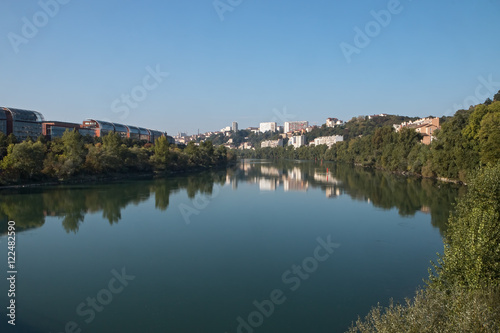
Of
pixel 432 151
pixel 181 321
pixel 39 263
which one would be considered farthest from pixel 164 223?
pixel 432 151

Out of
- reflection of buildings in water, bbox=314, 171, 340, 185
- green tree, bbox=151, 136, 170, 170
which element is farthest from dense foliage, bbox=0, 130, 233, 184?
reflection of buildings in water, bbox=314, 171, 340, 185

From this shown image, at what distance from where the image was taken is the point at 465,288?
14.3 ft

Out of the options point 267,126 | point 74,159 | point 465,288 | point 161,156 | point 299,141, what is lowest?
point 465,288

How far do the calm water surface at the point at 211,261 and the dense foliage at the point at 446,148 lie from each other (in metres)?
3.22

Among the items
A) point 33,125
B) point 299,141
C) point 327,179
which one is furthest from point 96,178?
point 299,141

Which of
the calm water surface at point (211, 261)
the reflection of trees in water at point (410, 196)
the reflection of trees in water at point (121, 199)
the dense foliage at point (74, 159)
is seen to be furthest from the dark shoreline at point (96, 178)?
the reflection of trees in water at point (410, 196)

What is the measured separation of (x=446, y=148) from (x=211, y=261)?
1747cm

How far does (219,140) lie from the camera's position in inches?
4609

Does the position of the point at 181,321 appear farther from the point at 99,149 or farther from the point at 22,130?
the point at 22,130

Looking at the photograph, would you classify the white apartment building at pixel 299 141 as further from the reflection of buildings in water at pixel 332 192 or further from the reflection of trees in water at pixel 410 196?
the reflection of buildings in water at pixel 332 192

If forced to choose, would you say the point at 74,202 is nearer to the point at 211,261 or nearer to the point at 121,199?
the point at 121,199

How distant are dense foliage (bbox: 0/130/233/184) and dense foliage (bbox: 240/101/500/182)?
1914 cm

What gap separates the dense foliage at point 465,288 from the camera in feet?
10.1

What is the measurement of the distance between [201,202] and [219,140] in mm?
101463
